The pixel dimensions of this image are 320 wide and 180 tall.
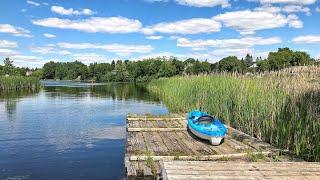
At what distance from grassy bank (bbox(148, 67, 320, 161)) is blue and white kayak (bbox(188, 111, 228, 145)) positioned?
1808mm

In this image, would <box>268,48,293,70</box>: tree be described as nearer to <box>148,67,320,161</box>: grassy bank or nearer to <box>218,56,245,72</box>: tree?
<box>148,67,320,161</box>: grassy bank

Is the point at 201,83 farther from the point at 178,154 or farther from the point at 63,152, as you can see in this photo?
the point at 178,154

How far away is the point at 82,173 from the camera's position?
1311cm

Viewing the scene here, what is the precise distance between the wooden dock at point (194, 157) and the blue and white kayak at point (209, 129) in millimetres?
248

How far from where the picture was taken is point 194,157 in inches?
468

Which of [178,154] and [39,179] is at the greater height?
[178,154]

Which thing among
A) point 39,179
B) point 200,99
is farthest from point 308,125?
point 200,99

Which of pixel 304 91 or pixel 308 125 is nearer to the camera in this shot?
pixel 308 125

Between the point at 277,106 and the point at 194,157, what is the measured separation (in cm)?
432

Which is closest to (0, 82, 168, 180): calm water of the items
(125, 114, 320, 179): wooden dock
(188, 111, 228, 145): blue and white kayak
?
(125, 114, 320, 179): wooden dock

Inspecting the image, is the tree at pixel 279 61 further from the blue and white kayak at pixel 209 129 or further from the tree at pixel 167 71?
the tree at pixel 167 71

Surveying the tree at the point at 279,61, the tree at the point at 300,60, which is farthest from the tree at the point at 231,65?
the tree at the point at 300,60

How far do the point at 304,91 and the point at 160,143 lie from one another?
5.47 m

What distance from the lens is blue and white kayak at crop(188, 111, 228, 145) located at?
44.9 ft
